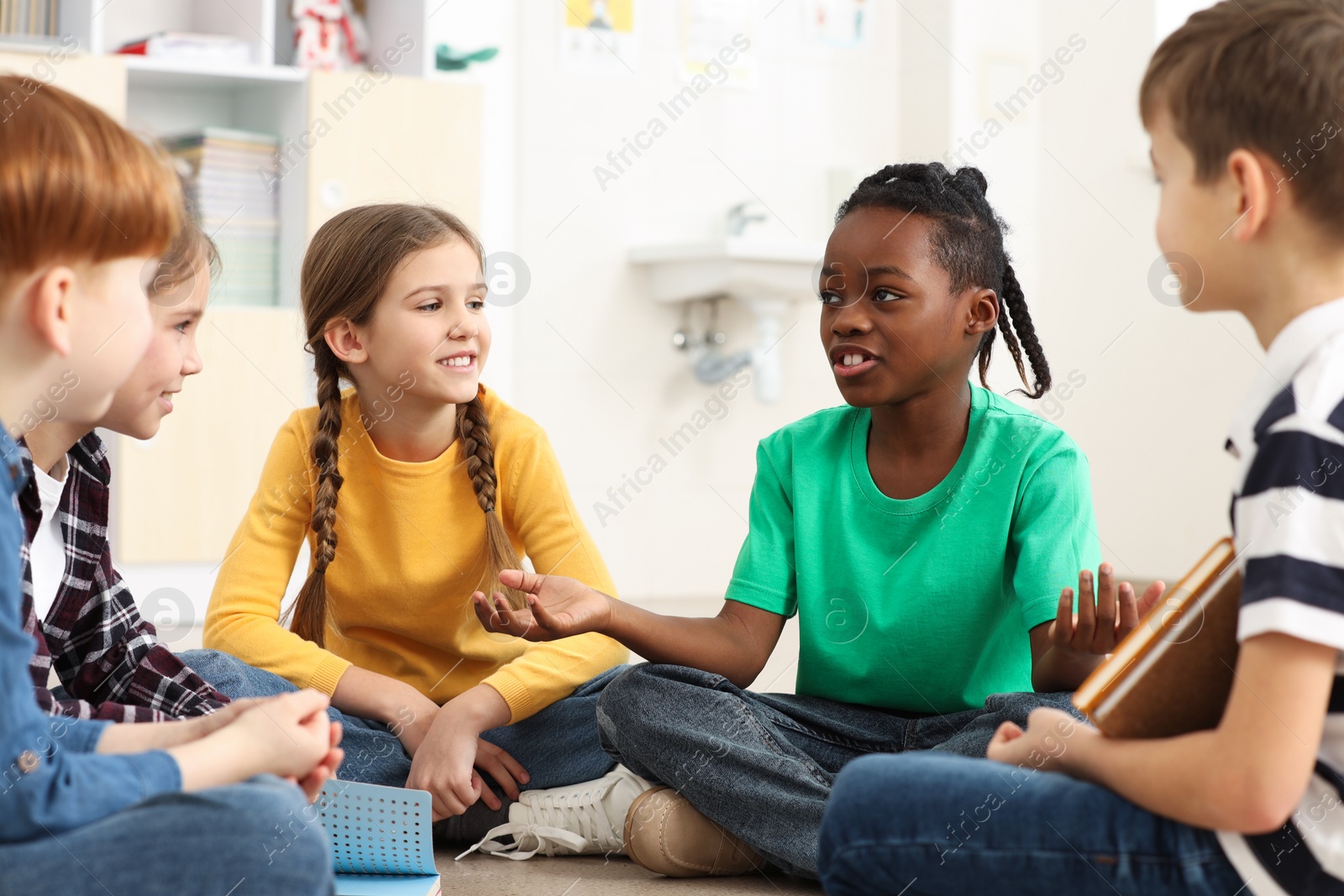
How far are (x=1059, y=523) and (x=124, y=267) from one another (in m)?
0.84

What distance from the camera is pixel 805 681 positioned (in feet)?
4.42

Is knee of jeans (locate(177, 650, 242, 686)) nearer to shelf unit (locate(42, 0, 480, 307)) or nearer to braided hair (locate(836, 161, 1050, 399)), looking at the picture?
braided hair (locate(836, 161, 1050, 399))

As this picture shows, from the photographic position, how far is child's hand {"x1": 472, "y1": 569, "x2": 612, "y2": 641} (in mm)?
1065

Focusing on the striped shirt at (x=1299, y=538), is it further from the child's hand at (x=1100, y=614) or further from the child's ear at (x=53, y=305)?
the child's ear at (x=53, y=305)

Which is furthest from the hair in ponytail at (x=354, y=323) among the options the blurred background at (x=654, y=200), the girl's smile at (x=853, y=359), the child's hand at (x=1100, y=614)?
the blurred background at (x=654, y=200)

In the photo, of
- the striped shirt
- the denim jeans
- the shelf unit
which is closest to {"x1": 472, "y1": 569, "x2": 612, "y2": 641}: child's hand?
the denim jeans

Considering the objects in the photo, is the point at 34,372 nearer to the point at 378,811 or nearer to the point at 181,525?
the point at 378,811

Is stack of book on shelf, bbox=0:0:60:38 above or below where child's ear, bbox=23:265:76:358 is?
above

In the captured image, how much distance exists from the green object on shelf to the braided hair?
1.63 m

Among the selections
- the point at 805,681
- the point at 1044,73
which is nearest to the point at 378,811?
the point at 805,681

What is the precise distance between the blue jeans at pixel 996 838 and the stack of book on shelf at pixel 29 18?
2.32 meters

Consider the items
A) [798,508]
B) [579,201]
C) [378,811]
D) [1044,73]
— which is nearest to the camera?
[378,811]

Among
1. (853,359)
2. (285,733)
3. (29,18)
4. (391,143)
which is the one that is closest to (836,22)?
(391,143)

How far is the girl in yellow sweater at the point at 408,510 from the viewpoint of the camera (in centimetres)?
139
